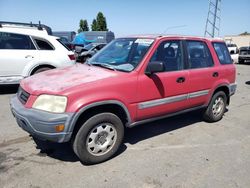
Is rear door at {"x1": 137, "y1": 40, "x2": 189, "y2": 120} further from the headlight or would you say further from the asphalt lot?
the headlight

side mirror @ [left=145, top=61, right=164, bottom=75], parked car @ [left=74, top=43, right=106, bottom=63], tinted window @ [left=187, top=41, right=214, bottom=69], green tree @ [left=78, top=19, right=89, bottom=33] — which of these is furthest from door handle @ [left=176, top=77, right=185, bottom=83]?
green tree @ [left=78, top=19, right=89, bottom=33]

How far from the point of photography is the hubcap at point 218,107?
17.3 ft

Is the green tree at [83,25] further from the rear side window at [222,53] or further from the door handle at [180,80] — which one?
the door handle at [180,80]

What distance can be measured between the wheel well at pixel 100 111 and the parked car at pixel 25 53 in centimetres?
427

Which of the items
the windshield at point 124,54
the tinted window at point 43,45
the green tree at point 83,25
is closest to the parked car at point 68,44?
the tinted window at point 43,45

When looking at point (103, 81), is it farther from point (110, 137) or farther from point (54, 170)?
point (54, 170)

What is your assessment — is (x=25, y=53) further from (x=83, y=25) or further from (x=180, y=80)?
(x=83, y=25)

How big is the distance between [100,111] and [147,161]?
1.00 meters

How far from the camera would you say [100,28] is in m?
52.8

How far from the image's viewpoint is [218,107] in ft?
17.6

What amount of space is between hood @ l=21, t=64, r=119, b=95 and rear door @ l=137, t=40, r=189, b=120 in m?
0.57

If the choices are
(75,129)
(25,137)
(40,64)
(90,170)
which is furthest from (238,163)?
(40,64)

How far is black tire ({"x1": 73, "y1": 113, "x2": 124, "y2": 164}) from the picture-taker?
3.22m

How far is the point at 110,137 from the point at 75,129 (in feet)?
1.80
